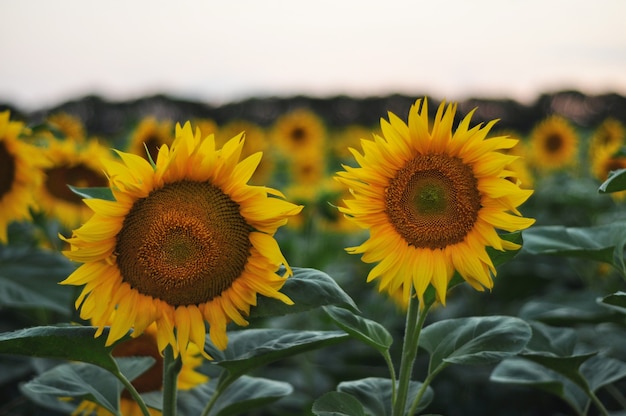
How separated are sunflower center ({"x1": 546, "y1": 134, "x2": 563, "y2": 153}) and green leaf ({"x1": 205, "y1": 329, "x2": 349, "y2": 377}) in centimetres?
498

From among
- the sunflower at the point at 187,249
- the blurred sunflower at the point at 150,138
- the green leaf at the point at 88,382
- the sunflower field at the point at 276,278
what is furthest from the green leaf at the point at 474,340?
the blurred sunflower at the point at 150,138

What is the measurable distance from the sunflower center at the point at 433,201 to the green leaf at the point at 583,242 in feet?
1.13

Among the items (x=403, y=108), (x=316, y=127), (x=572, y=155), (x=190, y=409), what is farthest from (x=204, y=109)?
(x=190, y=409)

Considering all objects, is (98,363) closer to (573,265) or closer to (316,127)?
(573,265)

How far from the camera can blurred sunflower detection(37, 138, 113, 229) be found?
323cm

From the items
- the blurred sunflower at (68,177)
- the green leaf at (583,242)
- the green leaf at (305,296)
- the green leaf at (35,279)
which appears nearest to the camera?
the green leaf at (305,296)

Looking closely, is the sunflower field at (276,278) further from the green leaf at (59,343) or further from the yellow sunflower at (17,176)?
the yellow sunflower at (17,176)

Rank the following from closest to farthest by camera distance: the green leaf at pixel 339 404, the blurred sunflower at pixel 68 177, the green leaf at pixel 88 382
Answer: the green leaf at pixel 339 404 < the green leaf at pixel 88 382 < the blurred sunflower at pixel 68 177

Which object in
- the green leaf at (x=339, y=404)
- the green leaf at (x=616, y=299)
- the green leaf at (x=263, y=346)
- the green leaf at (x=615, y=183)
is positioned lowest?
the green leaf at (x=339, y=404)

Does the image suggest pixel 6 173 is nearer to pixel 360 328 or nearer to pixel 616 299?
pixel 360 328

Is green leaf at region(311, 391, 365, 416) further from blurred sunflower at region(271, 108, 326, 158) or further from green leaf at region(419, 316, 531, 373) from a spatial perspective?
blurred sunflower at region(271, 108, 326, 158)

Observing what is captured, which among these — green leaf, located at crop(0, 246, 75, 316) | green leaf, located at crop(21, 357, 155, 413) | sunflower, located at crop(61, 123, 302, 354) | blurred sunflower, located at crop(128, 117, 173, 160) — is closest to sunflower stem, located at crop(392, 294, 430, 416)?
sunflower, located at crop(61, 123, 302, 354)

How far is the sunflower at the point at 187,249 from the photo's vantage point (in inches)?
55.1

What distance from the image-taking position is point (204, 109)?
12.9 metres
